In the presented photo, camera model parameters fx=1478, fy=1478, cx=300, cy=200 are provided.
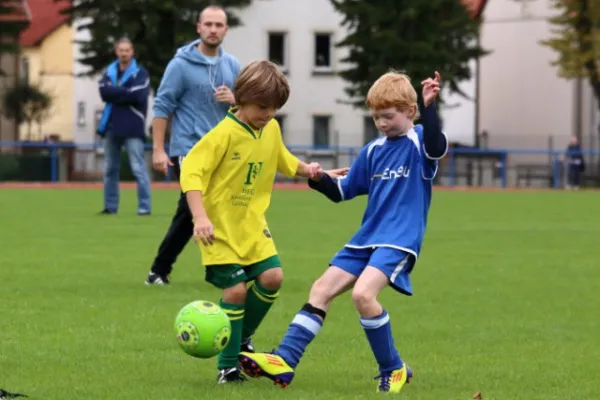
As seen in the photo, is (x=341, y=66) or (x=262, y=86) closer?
(x=262, y=86)

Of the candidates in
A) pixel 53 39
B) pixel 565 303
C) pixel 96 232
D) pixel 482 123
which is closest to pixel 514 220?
pixel 96 232

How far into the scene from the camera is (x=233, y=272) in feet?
23.0

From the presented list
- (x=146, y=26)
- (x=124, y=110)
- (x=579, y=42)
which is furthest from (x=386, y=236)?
(x=146, y=26)

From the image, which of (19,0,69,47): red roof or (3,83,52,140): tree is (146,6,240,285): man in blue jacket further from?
(19,0,69,47): red roof

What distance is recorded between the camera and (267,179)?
23.6 feet

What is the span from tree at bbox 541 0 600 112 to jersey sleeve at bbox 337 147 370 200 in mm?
43681

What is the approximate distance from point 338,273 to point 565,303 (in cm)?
426

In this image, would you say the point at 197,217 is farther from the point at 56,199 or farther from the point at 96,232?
the point at 56,199

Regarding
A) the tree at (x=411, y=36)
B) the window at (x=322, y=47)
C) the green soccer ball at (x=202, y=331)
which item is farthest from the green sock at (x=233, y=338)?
the window at (x=322, y=47)

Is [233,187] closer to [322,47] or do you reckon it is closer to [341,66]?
[322,47]

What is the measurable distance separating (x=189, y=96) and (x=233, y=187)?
13.6ft

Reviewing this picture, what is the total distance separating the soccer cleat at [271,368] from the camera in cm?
676

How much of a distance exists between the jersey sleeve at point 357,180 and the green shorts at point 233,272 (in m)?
0.50

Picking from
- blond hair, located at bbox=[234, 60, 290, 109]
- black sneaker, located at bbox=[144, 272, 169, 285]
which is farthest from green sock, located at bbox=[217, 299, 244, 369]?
black sneaker, located at bbox=[144, 272, 169, 285]
